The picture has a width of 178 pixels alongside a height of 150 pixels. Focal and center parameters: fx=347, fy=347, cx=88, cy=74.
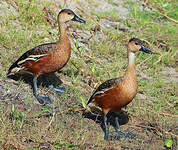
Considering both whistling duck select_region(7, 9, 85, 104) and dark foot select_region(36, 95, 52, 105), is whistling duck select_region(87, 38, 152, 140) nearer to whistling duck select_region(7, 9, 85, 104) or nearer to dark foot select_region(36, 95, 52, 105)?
dark foot select_region(36, 95, 52, 105)

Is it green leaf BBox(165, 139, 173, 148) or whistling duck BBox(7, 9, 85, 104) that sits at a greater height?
whistling duck BBox(7, 9, 85, 104)

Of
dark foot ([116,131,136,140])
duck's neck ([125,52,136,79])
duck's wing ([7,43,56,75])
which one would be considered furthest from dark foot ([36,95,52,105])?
duck's neck ([125,52,136,79])

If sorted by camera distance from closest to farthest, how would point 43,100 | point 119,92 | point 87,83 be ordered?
point 119,92 → point 43,100 → point 87,83

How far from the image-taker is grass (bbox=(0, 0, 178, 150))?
4473 mm

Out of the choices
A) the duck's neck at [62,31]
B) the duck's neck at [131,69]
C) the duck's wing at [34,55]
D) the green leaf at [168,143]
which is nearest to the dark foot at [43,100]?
the duck's wing at [34,55]

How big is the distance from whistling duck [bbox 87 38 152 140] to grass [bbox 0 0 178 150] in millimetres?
295

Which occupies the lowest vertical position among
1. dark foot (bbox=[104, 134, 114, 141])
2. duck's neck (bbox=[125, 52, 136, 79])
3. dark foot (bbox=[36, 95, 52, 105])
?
dark foot (bbox=[104, 134, 114, 141])

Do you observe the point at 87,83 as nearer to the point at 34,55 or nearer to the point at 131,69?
the point at 34,55

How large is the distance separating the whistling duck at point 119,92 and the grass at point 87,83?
295mm

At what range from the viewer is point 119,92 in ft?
15.6

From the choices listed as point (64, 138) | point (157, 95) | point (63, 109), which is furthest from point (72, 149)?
point (157, 95)

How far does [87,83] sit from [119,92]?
63.2 inches

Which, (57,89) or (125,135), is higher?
(57,89)

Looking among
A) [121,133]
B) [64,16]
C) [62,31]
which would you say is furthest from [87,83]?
[121,133]
